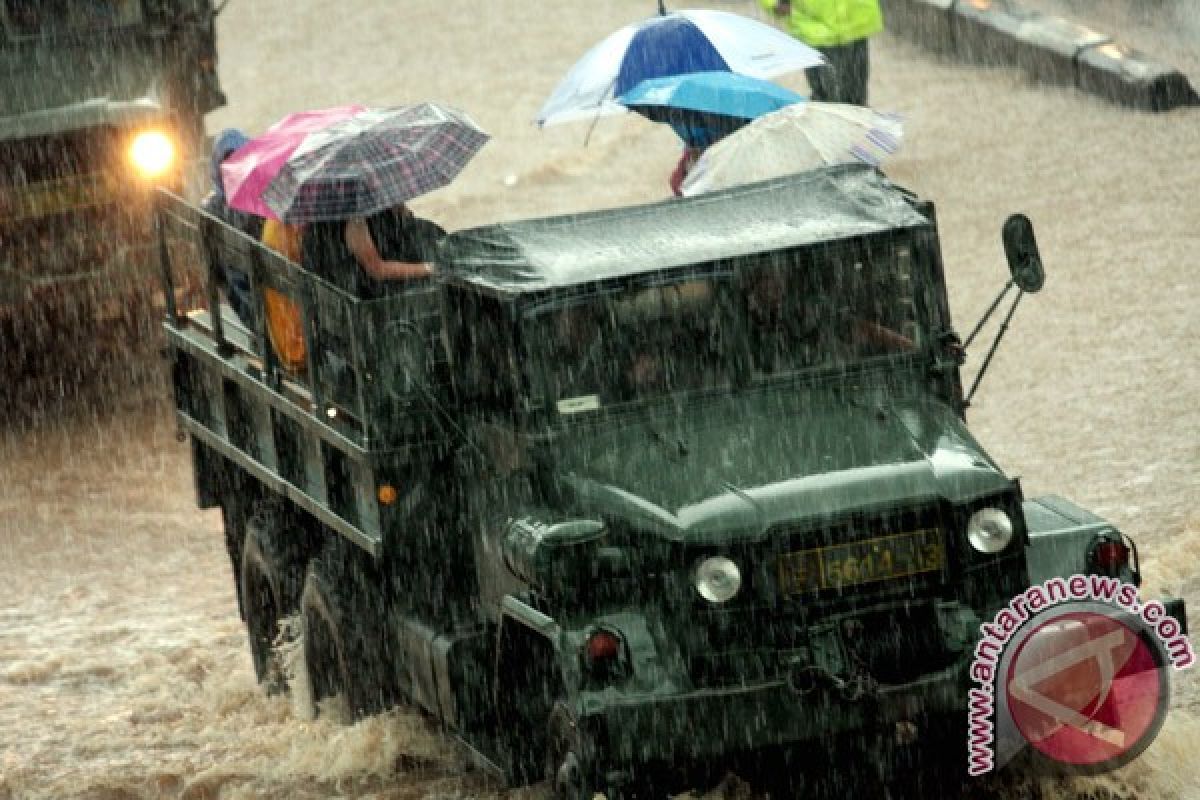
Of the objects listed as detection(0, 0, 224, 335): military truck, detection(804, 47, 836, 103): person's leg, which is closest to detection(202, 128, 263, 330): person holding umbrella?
detection(0, 0, 224, 335): military truck

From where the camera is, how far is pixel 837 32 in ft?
53.9

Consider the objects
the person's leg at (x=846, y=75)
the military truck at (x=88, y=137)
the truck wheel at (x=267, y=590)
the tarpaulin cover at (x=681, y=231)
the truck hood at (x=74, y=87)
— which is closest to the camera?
the tarpaulin cover at (x=681, y=231)

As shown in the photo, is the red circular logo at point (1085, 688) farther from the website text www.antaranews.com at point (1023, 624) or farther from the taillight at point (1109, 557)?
the taillight at point (1109, 557)

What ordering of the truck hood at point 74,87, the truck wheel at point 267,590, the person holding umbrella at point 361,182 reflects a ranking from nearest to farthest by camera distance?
the person holding umbrella at point 361,182
the truck wheel at point 267,590
the truck hood at point 74,87

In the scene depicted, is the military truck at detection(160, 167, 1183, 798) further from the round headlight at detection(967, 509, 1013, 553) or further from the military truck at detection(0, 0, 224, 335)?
the military truck at detection(0, 0, 224, 335)

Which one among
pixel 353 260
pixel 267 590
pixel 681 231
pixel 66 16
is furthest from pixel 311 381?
pixel 66 16

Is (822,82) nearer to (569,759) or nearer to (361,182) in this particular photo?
(361,182)

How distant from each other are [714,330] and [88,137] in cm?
732

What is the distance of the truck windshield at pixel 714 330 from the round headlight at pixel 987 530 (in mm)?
826

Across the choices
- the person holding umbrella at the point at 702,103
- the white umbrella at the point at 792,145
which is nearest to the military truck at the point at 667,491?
the white umbrella at the point at 792,145

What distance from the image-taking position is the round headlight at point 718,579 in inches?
262

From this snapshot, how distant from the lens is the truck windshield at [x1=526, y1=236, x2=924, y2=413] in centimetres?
729

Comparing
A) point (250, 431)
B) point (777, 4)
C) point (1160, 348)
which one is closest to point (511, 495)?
point (250, 431)

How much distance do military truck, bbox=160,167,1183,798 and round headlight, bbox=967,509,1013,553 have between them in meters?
0.01
